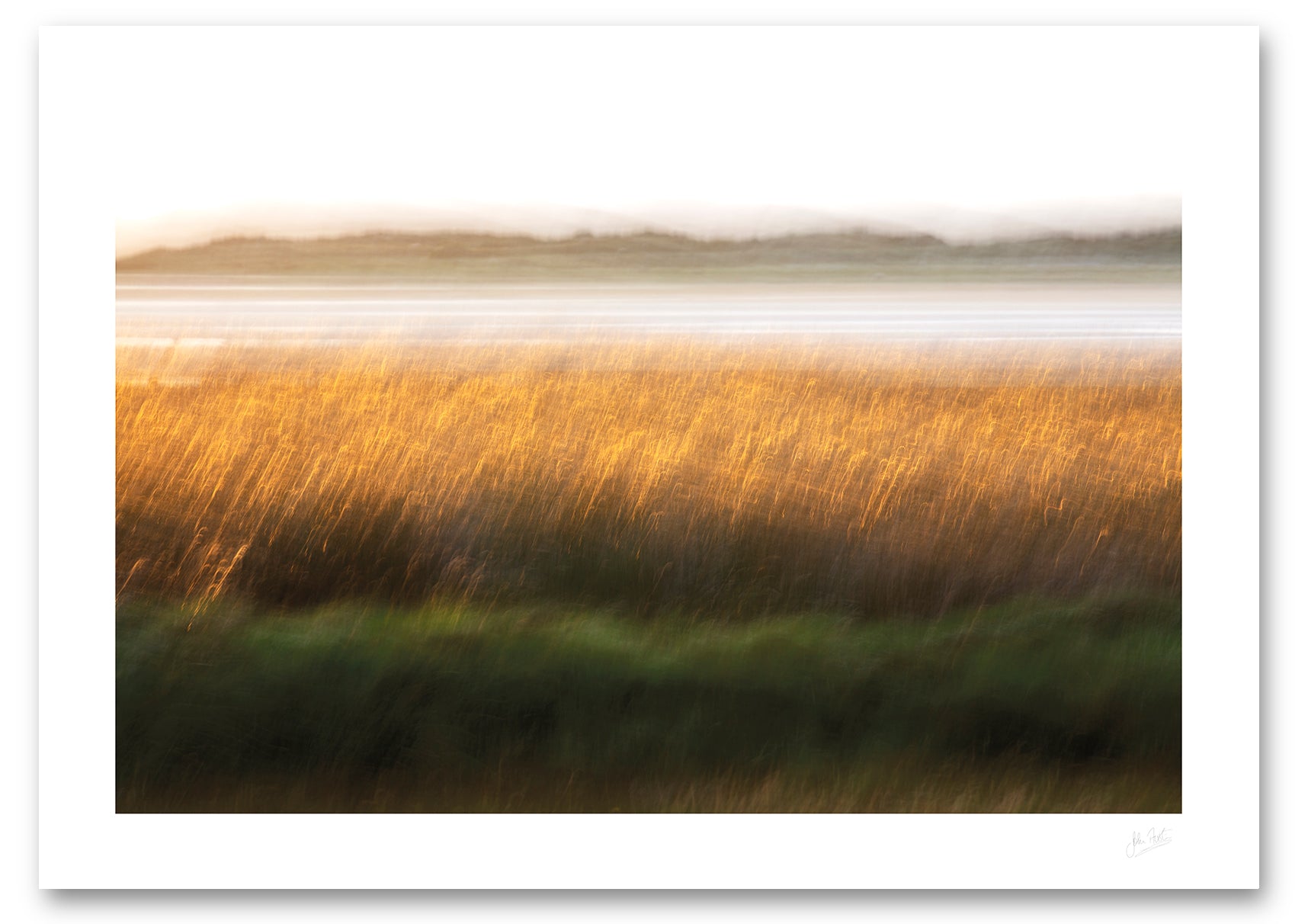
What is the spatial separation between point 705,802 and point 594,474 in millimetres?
935

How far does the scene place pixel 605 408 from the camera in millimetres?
2521

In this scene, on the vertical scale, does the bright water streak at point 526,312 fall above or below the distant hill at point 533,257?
below

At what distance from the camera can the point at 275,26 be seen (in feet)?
8.29
